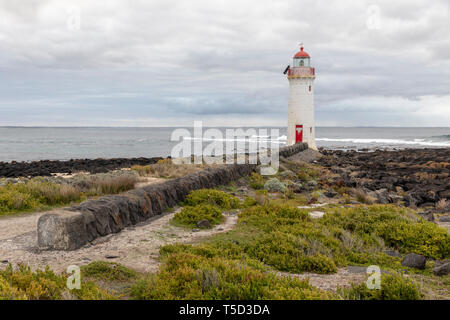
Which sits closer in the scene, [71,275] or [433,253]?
[71,275]

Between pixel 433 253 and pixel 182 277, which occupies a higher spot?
pixel 182 277

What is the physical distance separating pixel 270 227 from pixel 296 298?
419 cm

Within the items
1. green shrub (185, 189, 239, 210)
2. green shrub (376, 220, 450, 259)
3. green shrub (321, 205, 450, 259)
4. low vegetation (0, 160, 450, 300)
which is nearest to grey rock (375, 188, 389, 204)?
low vegetation (0, 160, 450, 300)

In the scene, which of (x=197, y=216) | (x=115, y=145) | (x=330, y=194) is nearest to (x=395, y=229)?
(x=197, y=216)

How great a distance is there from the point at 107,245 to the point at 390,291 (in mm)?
4829

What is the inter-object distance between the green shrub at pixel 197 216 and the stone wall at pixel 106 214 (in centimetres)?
84

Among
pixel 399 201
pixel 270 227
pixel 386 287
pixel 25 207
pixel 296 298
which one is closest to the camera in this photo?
pixel 296 298

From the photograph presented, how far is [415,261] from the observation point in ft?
20.3

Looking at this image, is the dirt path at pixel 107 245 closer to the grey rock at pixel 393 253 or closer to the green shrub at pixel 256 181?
the grey rock at pixel 393 253

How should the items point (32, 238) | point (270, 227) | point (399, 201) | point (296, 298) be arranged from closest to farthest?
1. point (296, 298)
2. point (32, 238)
3. point (270, 227)
4. point (399, 201)

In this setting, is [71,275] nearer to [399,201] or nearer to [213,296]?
[213,296]

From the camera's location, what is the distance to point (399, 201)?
1420cm

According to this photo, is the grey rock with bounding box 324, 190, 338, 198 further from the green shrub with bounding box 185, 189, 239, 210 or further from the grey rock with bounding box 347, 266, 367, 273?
the grey rock with bounding box 347, 266, 367, 273

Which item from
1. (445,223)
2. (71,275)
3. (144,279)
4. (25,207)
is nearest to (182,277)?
(144,279)
